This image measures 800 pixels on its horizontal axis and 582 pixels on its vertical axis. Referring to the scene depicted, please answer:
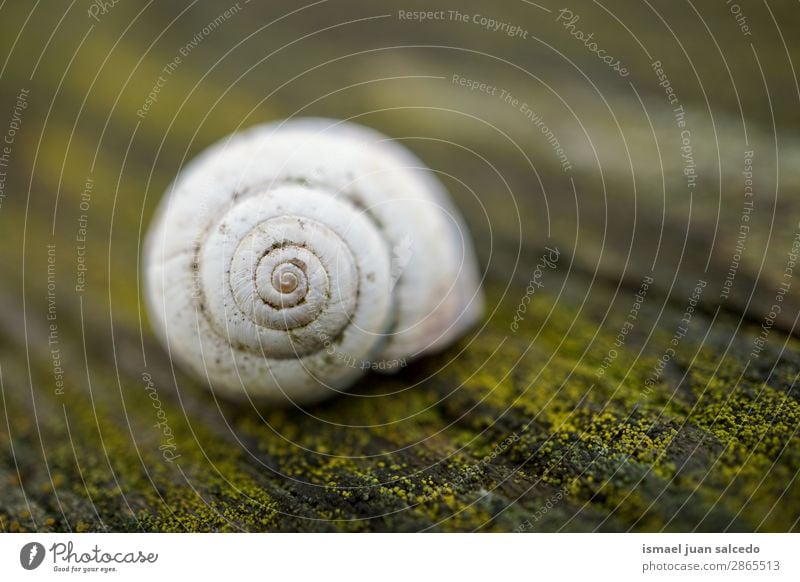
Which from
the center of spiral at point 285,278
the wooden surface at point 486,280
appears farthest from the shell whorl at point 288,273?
the wooden surface at point 486,280

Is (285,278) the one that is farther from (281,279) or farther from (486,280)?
(486,280)

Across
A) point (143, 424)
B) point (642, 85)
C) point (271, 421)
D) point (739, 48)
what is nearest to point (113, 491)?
point (143, 424)

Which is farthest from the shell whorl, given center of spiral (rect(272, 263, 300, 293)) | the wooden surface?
the wooden surface

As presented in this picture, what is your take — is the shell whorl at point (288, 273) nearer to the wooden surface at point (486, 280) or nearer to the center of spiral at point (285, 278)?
the center of spiral at point (285, 278)

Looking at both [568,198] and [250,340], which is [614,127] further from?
[250,340]

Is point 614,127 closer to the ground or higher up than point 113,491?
higher up

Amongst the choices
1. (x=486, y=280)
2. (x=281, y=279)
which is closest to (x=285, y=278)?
(x=281, y=279)

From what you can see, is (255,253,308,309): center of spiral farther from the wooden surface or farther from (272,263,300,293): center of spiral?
the wooden surface
